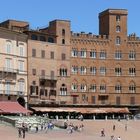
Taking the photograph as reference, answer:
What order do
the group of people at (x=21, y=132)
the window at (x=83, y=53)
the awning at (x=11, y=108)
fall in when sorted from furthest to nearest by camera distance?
the window at (x=83, y=53) < the awning at (x=11, y=108) < the group of people at (x=21, y=132)

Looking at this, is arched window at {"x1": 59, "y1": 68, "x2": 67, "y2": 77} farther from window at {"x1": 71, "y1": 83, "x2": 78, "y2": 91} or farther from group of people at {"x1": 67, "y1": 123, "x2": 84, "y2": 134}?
group of people at {"x1": 67, "y1": 123, "x2": 84, "y2": 134}

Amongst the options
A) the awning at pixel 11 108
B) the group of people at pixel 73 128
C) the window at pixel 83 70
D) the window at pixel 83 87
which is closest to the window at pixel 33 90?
the awning at pixel 11 108

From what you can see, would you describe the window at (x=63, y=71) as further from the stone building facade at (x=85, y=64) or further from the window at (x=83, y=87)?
the window at (x=83, y=87)

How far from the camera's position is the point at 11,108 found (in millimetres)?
97250

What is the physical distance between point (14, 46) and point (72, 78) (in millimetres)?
16270

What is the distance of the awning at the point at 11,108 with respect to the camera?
9538cm

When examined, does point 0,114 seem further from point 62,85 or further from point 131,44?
point 131,44

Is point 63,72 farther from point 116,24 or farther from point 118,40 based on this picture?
point 116,24

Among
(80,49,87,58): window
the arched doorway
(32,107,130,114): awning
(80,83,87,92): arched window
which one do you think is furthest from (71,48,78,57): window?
the arched doorway

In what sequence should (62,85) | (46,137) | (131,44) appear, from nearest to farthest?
(46,137), (62,85), (131,44)

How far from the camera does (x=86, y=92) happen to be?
4510 inches

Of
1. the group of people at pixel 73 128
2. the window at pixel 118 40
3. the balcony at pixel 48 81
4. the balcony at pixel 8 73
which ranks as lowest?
the group of people at pixel 73 128

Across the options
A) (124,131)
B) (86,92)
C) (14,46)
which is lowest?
(124,131)

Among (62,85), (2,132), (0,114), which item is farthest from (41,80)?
(2,132)
